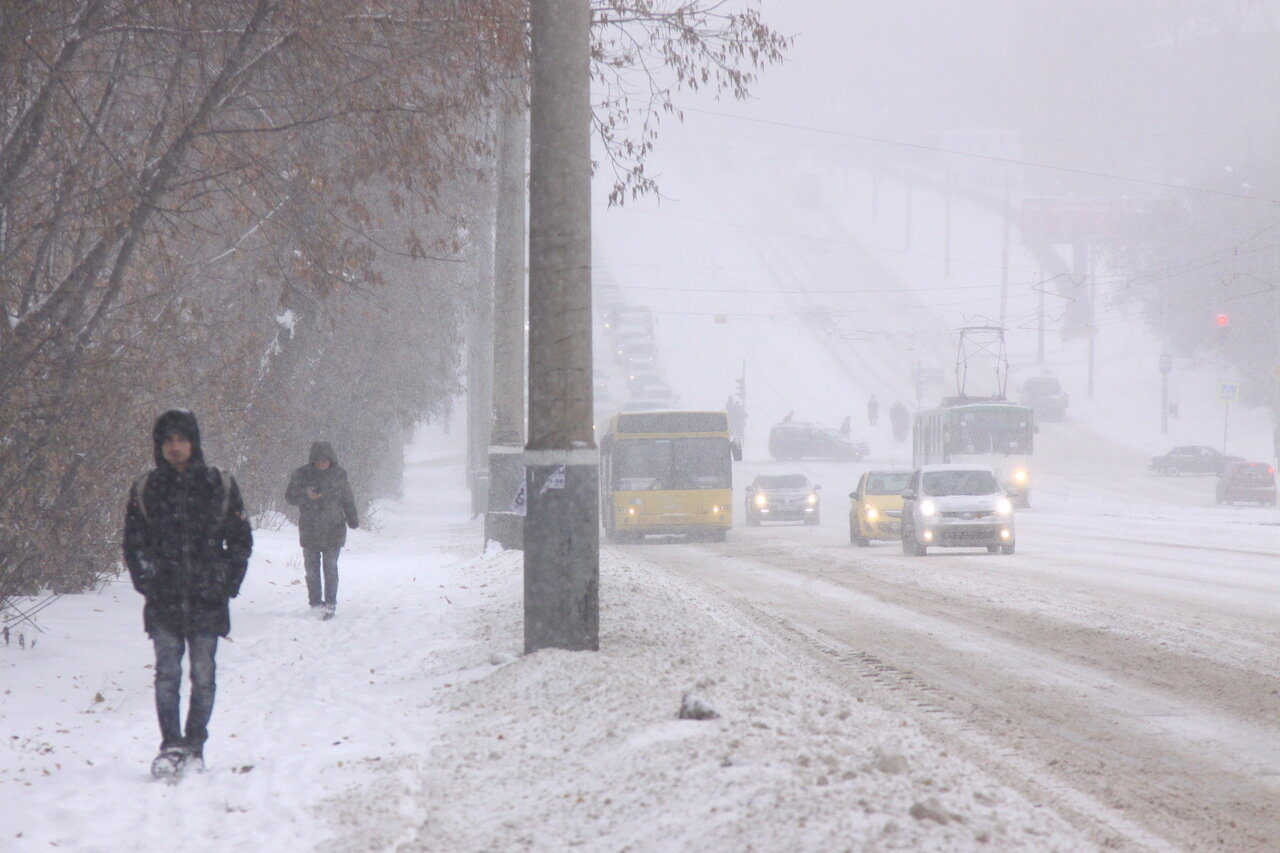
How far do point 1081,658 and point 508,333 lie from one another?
1141 cm

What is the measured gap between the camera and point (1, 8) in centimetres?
886

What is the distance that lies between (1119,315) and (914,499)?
9035 cm

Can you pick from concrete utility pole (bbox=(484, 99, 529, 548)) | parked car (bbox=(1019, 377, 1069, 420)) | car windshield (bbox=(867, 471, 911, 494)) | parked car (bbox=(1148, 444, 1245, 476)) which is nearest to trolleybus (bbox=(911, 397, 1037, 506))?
car windshield (bbox=(867, 471, 911, 494))

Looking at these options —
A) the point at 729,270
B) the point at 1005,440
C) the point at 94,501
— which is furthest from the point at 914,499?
the point at 729,270

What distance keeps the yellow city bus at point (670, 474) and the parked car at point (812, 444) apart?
140 feet

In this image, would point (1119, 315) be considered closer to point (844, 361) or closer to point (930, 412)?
point (844, 361)

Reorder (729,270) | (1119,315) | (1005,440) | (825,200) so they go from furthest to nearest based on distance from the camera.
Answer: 1. (825,200)
2. (729,270)
3. (1119,315)
4. (1005,440)

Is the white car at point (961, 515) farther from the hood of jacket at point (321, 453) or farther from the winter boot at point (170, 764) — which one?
the winter boot at point (170, 764)

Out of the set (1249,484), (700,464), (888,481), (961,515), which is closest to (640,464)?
(700,464)

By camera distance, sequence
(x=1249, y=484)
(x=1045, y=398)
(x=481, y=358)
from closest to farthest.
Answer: (x=481, y=358) → (x=1249, y=484) → (x=1045, y=398)

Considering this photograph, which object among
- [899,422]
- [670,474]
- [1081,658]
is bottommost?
[1081,658]

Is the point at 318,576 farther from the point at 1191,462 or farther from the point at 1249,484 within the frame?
the point at 1191,462

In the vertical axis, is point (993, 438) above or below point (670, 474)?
above

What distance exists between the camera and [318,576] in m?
14.6
